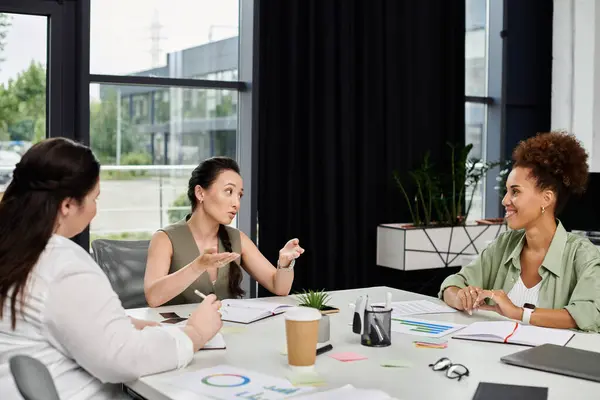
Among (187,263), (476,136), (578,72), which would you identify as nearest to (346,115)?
(476,136)

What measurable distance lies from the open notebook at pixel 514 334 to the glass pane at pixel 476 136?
3.28m

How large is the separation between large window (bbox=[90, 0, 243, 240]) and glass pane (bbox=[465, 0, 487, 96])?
178 cm

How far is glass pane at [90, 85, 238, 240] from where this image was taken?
4.19m

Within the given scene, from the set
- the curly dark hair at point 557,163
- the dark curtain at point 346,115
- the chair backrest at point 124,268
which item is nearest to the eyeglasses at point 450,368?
the curly dark hair at point 557,163

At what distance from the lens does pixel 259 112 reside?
4.45 m

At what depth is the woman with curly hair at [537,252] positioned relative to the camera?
254 centimetres

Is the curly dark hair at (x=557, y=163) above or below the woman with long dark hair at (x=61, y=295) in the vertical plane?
above

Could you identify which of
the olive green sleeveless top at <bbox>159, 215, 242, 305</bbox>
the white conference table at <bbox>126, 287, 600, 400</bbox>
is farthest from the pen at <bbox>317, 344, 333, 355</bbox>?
the olive green sleeveless top at <bbox>159, 215, 242, 305</bbox>

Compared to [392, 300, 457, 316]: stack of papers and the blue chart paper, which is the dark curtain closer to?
[392, 300, 457, 316]: stack of papers

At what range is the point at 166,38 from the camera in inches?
171

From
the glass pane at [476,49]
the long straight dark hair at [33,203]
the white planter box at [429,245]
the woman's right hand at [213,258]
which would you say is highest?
the glass pane at [476,49]

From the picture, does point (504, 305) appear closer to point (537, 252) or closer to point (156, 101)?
point (537, 252)

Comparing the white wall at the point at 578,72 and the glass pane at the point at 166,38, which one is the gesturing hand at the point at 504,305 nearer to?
the glass pane at the point at 166,38

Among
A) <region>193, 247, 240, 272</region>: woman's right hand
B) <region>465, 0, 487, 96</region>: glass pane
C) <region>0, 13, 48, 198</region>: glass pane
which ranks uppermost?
<region>465, 0, 487, 96</region>: glass pane
